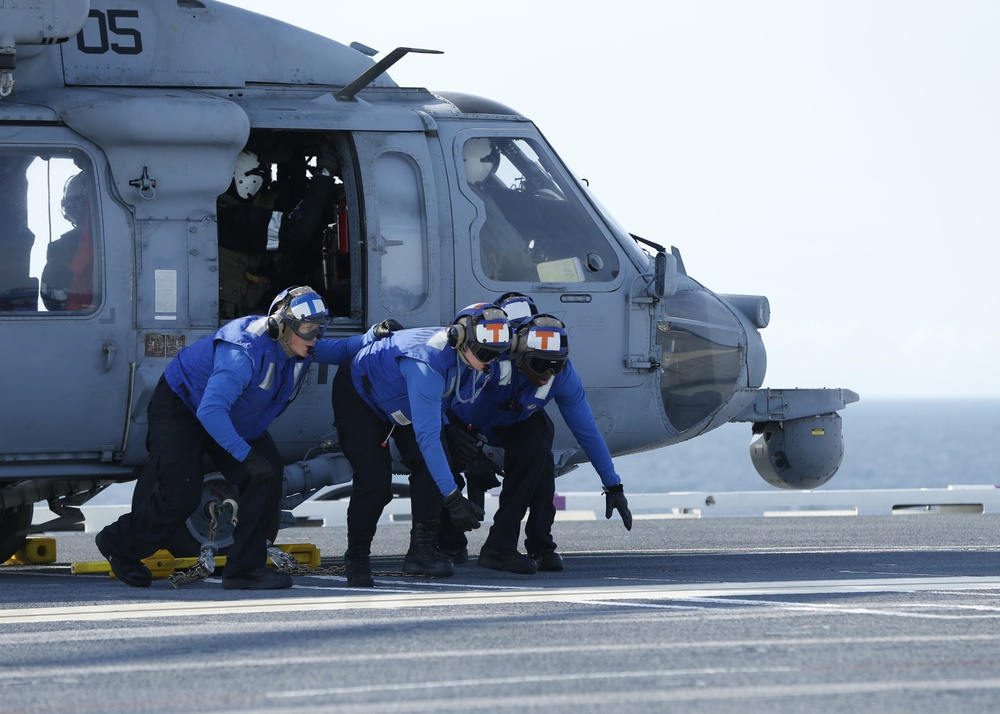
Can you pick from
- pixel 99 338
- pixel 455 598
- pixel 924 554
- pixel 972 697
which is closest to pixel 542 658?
pixel 972 697

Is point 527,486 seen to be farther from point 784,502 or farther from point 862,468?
point 862,468

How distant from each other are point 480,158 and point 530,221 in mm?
540

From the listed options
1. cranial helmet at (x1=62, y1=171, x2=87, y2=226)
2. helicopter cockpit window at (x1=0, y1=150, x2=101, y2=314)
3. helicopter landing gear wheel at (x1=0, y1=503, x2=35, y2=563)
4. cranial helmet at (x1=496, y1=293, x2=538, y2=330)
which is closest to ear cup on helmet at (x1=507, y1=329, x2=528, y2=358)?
cranial helmet at (x1=496, y1=293, x2=538, y2=330)

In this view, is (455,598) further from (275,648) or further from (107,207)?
(107,207)

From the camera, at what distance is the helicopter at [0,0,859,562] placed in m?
9.44

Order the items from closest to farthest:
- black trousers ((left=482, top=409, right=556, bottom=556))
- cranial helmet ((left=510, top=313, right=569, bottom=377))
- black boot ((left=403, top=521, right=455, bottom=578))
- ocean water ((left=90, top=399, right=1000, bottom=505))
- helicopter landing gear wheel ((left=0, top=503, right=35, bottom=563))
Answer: cranial helmet ((left=510, top=313, right=569, bottom=377)) → black boot ((left=403, top=521, right=455, bottom=578)) → black trousers ((left=482, top=409, right=556, bottom=556)) → helicopter landing gear wheel ((left=0, top=503, right=35, bottom=563)) → ocean water ((left=90, top=399, right=1000, bottom=505))

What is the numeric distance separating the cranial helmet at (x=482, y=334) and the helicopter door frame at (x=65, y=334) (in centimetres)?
217

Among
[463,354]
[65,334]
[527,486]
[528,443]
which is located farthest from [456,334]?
[65,334]

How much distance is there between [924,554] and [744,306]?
7.35 feet

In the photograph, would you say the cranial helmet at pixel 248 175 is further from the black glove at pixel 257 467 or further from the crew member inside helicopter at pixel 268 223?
the black glove at pixel 257 467

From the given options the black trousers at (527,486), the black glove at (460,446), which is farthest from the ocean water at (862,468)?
the black glove at (460,446)

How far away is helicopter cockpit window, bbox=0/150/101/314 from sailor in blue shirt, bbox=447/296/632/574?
2414 millimetres

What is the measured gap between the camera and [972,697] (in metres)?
4.97

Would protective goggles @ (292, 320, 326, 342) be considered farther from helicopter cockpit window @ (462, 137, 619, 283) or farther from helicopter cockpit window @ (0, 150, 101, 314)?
helicopter cockpit window @ (462, 137, 619, 283)
